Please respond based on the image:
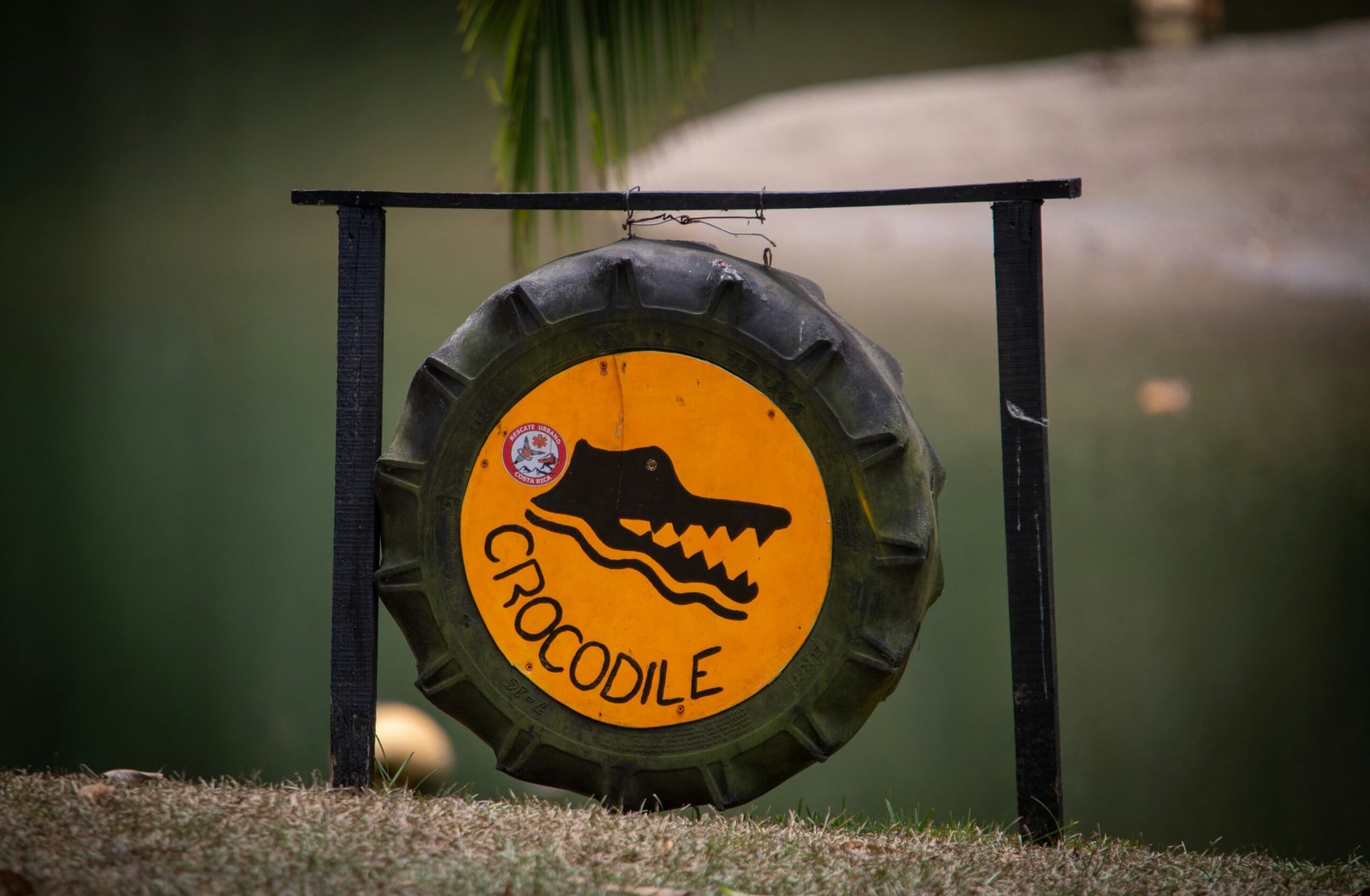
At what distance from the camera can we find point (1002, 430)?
2.47m

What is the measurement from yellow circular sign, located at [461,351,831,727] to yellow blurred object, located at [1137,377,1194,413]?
221 centimetres

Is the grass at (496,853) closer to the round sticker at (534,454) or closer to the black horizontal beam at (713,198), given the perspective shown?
the round sticker at (534,454)

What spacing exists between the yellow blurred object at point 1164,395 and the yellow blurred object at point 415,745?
261 cm

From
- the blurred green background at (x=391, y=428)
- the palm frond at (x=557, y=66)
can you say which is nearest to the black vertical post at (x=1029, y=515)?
the palm frond at (x=557, y=66)

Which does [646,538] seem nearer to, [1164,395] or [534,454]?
[534,454]

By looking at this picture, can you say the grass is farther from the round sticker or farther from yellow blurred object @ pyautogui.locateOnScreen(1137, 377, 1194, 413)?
yellow blurred object @ pyautogui.locateOnScreen(1137, 377, 1194, 413)

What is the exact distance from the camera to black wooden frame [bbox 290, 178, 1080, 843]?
240 centimetres

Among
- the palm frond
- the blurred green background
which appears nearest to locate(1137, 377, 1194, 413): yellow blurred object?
the blurred green background

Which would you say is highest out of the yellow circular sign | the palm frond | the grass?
the palm frond

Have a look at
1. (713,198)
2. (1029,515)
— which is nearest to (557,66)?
(713,198)

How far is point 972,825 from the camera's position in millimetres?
2709

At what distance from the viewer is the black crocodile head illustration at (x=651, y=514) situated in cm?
234

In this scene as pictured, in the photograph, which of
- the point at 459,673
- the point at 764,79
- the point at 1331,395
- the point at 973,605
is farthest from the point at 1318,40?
the point at 459,673

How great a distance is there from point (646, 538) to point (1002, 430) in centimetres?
74
